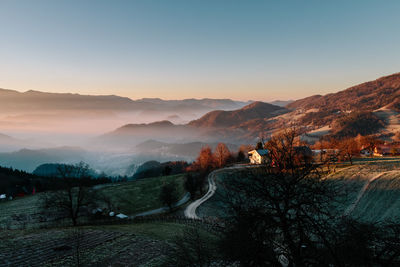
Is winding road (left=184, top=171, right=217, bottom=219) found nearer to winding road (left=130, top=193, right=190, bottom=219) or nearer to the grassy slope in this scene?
winding road (left=130, top=193, right=190, bottom=219)

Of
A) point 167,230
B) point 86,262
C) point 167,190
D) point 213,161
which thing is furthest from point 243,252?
point 213,161

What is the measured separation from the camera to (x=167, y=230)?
3178 cm

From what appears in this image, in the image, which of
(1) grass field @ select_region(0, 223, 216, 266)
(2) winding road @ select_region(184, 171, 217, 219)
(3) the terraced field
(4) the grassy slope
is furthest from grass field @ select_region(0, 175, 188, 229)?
(3) the terraced field

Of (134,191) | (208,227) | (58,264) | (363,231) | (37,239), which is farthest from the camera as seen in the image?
(134,191)

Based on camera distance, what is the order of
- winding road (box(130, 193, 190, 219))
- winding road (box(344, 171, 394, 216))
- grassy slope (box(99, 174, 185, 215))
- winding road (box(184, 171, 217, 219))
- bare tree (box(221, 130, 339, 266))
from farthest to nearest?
grassy slope (box(99, 174, 185, 215)) < winding road (box(130, 193, 190, 219)) < winding road (box(184, 171, 217, 219)) < winding road (box(344, 171, 394, 216)) < bare tree (box(221, 130, 339, 266))

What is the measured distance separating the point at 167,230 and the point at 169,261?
12.7m

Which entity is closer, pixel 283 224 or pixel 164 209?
pixel 283 224

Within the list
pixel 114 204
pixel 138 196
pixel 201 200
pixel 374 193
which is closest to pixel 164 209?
pixel 201 200

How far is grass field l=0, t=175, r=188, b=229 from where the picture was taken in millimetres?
45844

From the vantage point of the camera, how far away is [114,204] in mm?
64688

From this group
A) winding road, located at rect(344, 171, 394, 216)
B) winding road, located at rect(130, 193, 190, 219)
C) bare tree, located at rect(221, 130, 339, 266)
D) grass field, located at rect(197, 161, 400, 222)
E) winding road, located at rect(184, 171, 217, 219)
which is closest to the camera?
bare tree, located at rect(221, 130, 339, 266)

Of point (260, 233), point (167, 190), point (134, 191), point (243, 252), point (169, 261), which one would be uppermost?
point (260, 233)

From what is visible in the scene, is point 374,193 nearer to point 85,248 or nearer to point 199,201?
point 199,201

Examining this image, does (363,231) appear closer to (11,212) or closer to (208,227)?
(208,227)
